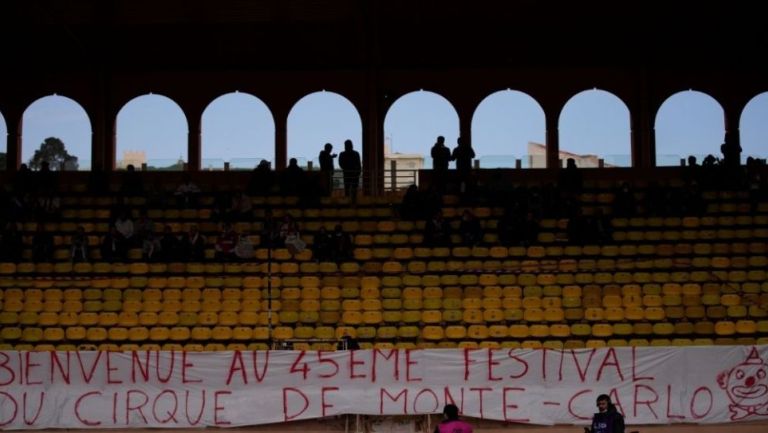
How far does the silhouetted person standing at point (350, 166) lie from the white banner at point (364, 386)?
11.5 meters

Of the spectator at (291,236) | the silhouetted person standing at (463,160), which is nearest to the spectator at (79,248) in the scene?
the spectator at (291,236)

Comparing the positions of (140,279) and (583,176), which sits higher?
(583,176)

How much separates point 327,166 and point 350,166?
2.17 feet

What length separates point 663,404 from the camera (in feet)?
59.5

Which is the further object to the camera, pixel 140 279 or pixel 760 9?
pixel 760 9

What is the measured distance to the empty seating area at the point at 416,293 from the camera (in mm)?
21484

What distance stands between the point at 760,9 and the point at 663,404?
564 inches

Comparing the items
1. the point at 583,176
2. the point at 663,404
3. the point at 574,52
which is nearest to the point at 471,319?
the point at 663,404

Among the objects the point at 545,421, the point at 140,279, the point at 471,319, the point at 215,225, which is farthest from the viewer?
the point at 215,225

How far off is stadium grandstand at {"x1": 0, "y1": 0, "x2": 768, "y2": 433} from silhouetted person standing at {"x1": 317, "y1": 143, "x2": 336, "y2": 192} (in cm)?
12

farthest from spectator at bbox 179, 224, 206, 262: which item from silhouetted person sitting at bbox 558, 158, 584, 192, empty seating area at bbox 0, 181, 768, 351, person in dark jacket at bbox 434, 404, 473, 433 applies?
person in dark jacket at bbox 434, 404, 473, 433

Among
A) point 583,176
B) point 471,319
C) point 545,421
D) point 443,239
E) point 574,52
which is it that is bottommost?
point 545,421

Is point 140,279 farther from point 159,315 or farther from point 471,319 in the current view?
point 471,319

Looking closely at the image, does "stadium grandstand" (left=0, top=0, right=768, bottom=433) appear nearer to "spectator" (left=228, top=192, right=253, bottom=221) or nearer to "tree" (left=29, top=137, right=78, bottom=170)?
"spectator" (left=228, top=192, right=253, bottom=221)
